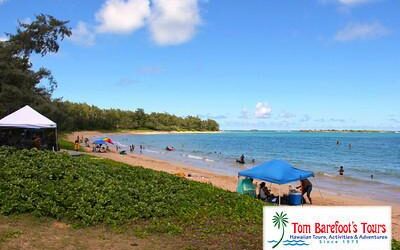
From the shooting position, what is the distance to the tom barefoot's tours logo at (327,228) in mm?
5082

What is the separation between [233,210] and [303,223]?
15.2ft

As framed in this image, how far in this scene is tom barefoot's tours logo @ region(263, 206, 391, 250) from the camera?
16.7 feet

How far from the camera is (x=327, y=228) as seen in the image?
511cm

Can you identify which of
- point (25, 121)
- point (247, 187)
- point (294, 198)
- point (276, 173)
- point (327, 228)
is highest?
point (25, 121)

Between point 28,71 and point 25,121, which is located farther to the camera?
point 28,71

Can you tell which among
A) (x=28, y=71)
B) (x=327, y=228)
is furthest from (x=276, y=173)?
(x=28, y=71)

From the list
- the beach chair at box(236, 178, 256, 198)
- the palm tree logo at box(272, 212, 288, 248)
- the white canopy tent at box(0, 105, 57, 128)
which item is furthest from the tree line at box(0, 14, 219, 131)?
the palm tree logo at box(272, 212, 288, 248)

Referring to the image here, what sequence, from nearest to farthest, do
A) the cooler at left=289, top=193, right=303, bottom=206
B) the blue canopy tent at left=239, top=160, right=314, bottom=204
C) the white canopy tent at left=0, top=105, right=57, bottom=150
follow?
1. the blue canopy tent at left=239, top=160, right=314, bottom=204
2. the cooler at left=289, top=193, right=303, bottom=206
3. the white canopy tent at left=0, top=105, right=57, bottom=150

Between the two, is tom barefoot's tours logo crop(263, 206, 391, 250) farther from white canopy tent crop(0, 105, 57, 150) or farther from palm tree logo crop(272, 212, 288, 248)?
white canopy tent crop(0, 105, 57, 150)

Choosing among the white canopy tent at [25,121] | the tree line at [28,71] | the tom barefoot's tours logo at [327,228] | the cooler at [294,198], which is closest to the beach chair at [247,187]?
the cooler at [294,198]

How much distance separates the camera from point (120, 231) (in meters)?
8.07

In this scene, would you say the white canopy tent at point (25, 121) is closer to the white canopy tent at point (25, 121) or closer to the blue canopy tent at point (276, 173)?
the white canopy tent at point (25, 121)

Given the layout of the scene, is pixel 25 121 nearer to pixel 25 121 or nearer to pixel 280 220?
pixel 25 121

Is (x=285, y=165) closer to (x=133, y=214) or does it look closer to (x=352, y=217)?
(x=133, y=214)
